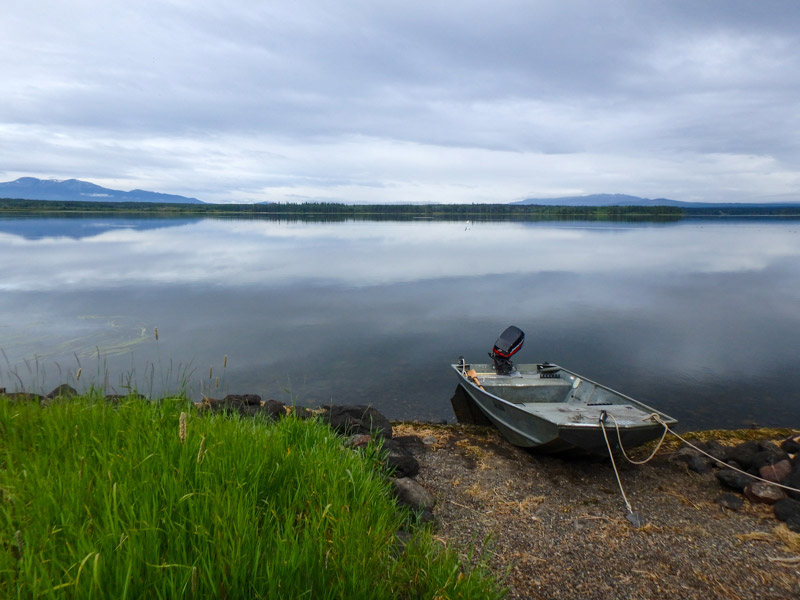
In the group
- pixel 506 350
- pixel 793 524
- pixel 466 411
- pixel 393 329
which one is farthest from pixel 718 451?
pixel 393 329

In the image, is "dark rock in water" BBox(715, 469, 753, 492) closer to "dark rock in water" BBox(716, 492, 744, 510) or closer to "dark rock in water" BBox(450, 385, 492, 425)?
"dark rock in water" BBox(716, 492, 744, 510)

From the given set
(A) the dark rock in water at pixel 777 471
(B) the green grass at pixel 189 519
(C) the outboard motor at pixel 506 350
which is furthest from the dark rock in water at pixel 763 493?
(B) the green grass at pixel 189 519

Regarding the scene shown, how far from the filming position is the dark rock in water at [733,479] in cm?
748

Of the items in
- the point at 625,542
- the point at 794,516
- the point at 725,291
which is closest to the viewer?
the point at 625,542

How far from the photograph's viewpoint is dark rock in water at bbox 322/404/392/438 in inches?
340

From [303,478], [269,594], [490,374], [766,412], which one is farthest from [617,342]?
[269,594]

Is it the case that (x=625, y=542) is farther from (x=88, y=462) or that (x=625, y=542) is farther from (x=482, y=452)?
(x=88, y=462)

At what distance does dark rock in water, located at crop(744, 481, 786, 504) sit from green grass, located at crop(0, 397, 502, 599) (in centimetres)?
595

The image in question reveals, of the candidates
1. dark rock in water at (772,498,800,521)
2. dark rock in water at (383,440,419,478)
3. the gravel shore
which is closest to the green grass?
the gravel shore

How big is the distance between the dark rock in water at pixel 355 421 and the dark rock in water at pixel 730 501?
5575mm

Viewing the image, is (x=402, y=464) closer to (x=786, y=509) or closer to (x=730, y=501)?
(x=730, y=501)

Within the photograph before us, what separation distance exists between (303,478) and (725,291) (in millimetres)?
35825

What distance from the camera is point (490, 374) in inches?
465

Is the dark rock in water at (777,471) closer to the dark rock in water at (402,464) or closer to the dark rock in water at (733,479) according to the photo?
the dark rock in water at (733,479)
